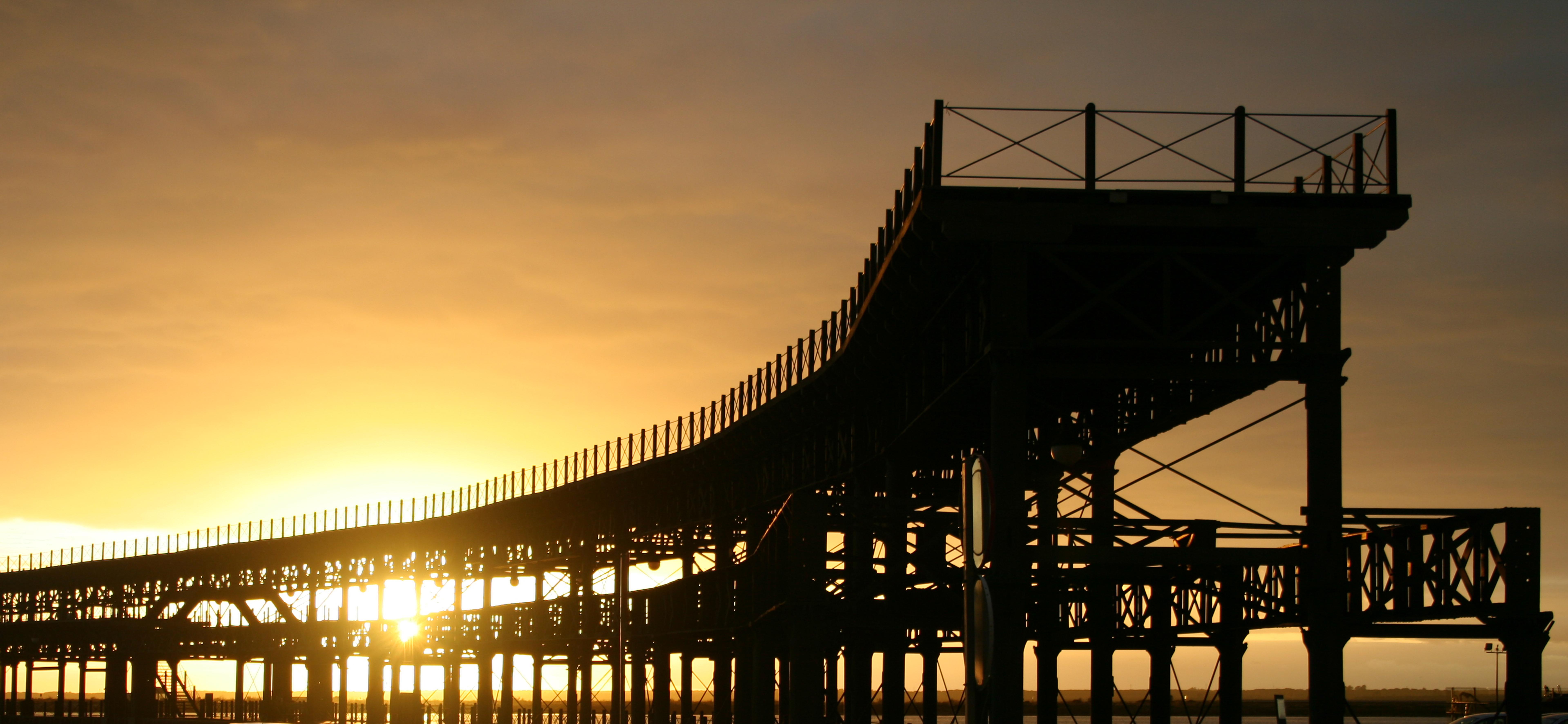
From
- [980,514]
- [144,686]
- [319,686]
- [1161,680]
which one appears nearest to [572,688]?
[319,686]

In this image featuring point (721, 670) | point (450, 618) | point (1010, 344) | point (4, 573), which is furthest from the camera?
point (4, 573)

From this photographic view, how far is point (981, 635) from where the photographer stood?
10938mm

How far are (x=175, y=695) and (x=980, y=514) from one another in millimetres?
101104

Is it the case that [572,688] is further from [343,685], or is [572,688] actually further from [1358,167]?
[1358,167]

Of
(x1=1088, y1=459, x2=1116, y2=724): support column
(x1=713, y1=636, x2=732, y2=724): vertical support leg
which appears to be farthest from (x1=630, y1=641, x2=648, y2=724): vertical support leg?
(x1=1088, y1=459, x2=1116, y2=724): support column

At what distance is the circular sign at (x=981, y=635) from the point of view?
1073cm

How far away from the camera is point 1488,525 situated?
70.1ft

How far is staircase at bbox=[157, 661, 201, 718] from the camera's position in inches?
4006

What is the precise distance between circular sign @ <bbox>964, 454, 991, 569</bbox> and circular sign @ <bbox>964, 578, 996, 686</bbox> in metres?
0.21

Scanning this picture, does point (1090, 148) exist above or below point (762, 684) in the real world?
above

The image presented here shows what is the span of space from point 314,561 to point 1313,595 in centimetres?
7555

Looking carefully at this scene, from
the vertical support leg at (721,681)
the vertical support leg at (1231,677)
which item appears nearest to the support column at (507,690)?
the vertical support leg at (721,681)

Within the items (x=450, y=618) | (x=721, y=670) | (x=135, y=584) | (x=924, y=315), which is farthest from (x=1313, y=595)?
(x=135, y=584)

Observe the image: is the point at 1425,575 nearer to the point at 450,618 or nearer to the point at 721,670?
the point at 721,670
